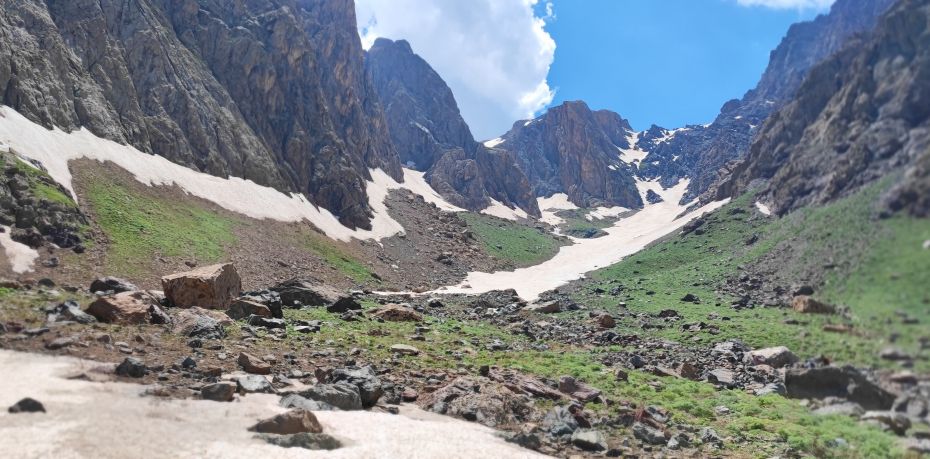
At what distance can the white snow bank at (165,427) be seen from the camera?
12609 millimetres

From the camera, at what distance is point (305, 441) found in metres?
14.6

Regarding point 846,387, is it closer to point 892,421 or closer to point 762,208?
point 892,421

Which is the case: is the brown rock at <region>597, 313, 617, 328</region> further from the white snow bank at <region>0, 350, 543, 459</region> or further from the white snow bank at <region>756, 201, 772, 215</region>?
the white snow bank at <region>756, 201, 772, 215</region>

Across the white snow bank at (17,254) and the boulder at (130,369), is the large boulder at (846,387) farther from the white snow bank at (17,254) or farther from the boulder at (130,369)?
the white snow bank at (17,254)

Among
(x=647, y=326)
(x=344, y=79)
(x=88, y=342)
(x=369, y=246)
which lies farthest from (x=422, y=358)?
(x=344, y=79)

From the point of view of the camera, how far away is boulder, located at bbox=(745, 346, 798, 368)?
2511 centimetres

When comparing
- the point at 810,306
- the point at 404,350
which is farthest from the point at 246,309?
the point at 810,306

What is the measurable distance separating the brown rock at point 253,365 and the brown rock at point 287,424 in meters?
6.15

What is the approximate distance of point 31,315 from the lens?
74.0ft

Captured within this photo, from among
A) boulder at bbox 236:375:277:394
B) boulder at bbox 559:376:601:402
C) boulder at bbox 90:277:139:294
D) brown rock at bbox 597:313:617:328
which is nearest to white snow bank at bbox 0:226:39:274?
boulder at bbox 90:277:139:294

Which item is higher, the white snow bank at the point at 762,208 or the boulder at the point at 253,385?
the white snow bank at the point at 762,208

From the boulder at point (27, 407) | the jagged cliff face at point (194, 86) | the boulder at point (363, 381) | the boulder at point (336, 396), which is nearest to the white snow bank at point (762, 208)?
the jagged cliff face at point (194, 86)

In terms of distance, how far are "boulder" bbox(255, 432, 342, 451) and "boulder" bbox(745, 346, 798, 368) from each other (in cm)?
2145

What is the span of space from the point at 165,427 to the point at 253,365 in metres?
6.93
